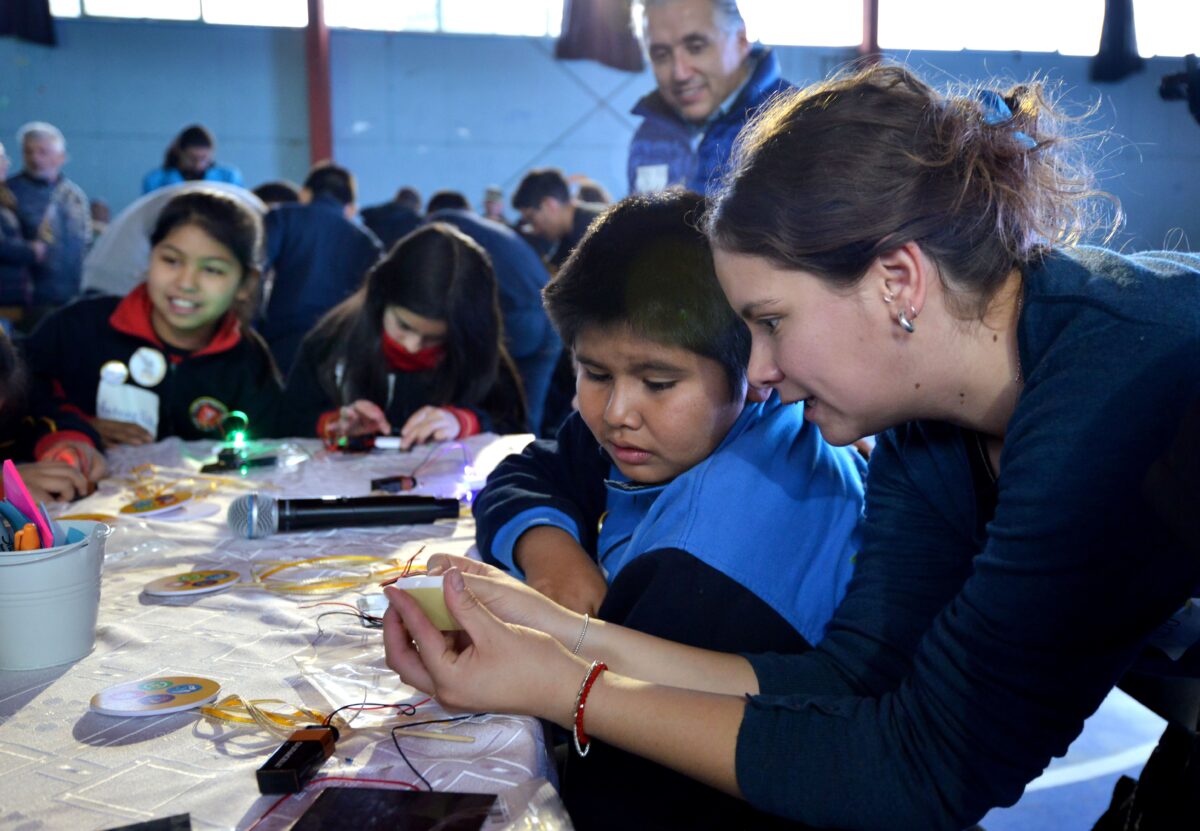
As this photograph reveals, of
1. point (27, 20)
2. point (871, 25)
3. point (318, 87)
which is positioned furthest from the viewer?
point (318, 87)

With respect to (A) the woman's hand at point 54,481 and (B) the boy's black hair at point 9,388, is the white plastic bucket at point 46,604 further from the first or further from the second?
(B) the boy's black hair at point 9,388

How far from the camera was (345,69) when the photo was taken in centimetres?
973

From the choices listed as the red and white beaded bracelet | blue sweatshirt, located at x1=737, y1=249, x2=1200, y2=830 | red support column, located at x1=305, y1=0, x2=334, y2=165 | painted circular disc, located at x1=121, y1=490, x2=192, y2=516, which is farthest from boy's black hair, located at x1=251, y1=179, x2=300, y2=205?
blue sweatshirt, located at x1=737, y1=249, x2=1200, y2=830

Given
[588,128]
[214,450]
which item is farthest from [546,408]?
[588,128]

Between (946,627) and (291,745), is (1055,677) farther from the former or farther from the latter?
(291,745)

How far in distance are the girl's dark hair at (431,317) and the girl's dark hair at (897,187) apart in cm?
175

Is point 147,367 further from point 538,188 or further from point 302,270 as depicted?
point 538,188

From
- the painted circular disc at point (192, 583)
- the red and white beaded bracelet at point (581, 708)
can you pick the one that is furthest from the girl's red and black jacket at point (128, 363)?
the red and white beaded bracelet at point (581, 708)

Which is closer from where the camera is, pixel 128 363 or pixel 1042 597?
pixel 1042 597

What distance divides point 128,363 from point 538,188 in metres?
3.16

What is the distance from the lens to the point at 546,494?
154 centimetres

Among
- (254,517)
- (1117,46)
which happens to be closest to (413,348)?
(254,517)

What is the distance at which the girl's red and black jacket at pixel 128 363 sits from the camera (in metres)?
2.73

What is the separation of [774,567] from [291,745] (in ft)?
1.81
